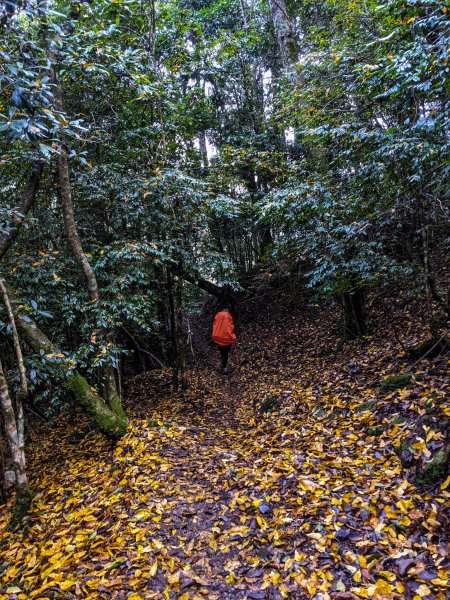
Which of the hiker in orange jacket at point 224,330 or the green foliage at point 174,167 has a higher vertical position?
the green foliage at point 174,167

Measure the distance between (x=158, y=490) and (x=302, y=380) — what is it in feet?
12.8

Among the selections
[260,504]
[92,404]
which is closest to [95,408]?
[92,404]

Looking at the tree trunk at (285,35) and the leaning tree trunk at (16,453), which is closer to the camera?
the leaning tree trunk at (16,453)

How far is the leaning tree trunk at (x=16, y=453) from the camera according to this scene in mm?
4152

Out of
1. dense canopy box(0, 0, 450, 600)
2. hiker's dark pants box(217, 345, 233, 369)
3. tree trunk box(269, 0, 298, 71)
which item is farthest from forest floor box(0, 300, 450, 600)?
tree trunk box(269, 0, 298, 71)

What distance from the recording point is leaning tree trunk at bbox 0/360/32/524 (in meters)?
4.15

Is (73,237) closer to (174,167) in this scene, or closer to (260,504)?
(174,167)

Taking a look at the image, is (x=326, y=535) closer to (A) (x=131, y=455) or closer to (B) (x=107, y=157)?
(A) (x=131, y=455)

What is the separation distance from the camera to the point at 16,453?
4.30m

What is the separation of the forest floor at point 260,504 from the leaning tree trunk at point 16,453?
16 centimetres

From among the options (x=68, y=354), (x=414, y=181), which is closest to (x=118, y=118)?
(x=68, y=354)

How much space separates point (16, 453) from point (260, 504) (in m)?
2.99

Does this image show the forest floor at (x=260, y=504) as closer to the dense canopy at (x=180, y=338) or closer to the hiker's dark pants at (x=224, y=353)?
the dense canopy at (x=180, y=338)

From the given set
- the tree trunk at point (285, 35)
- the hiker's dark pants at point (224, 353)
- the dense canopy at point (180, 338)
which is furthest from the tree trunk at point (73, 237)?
the tree trunk at point (285, 35)
